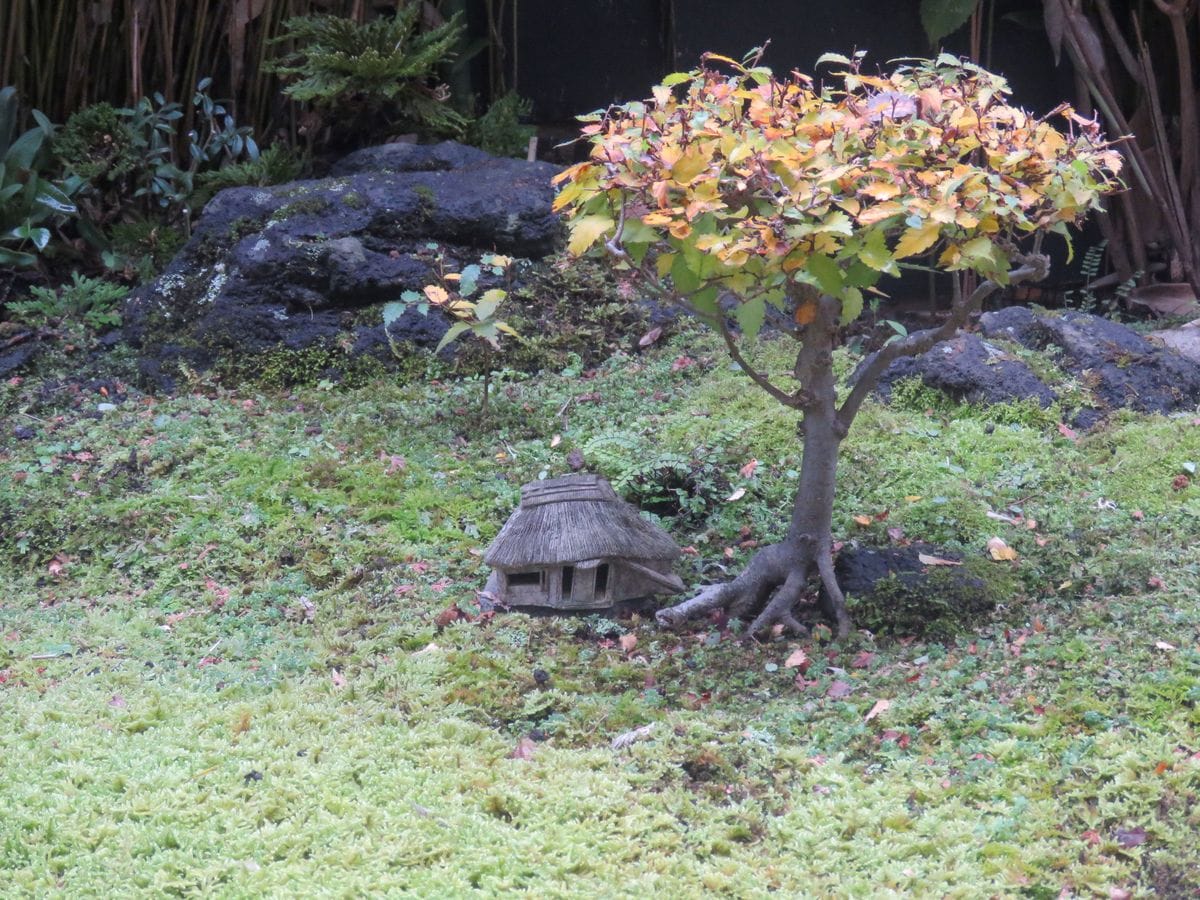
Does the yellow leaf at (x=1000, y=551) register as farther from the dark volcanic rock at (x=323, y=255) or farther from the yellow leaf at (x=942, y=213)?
the dark volcanic rock at (x=323, y=255)

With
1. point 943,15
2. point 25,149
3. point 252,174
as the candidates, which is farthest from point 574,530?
point 943,15

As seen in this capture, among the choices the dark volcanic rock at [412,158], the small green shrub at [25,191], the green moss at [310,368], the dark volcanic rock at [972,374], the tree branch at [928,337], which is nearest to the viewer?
the tree branch at [928,337]

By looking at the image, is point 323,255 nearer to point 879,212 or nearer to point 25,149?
point 25,149

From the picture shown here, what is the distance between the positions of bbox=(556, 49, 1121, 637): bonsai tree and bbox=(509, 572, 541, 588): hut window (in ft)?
3.42

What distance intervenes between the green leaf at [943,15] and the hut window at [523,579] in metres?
5.42

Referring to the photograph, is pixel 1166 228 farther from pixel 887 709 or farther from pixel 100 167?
pixel 100 167

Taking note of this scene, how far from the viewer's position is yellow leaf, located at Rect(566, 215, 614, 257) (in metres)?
3.06

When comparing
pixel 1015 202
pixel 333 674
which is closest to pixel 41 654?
pixel 333 674

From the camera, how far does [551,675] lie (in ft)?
11.2

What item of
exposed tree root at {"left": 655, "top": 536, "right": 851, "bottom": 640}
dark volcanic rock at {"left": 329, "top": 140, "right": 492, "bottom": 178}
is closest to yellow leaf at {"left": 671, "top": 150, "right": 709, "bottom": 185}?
exposed tree root at {"left": 655, "top": 536, "right": 851, "bottom": 640}

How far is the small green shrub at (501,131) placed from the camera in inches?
296

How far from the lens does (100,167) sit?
704 cm

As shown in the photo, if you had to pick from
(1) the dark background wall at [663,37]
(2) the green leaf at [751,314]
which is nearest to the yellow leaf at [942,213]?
(2) the green leaf at [751,314]

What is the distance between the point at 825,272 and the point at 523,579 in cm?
149
